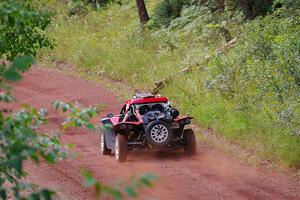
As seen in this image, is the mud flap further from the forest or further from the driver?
the forest

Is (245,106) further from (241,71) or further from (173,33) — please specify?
(173,33)

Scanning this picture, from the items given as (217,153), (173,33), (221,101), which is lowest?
(217,153)

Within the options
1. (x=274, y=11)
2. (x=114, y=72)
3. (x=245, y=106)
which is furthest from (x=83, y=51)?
(x=245, y=106)

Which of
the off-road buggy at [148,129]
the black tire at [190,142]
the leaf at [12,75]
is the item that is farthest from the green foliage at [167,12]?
the leaf at [12,75]

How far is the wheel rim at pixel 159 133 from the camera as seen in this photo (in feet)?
42.4

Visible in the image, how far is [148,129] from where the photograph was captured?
42.3 ft

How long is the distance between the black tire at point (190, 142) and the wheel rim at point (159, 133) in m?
0.63

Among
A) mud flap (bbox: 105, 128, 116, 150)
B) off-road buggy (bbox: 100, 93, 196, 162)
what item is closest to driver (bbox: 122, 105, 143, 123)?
off-road buggy (bbox: 100, 93, 196, 162)

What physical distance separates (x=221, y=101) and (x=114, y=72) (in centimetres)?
759

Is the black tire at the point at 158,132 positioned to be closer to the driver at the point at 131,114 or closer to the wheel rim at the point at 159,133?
the wheel rim at the point at 159,133

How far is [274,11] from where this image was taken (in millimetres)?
19188

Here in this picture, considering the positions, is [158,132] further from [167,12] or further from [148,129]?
[167,12]

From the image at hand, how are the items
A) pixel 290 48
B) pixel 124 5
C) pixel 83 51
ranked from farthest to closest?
pixel 124 5, pixel 83 51, pixel 290 48

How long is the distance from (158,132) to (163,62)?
30.9ft
